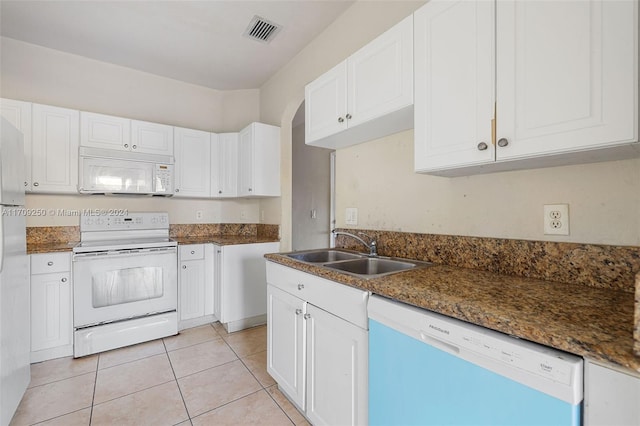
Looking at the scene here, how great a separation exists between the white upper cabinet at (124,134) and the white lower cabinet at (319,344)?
203 centimetres

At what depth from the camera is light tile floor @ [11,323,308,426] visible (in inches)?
63.4

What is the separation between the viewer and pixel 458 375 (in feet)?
2.72

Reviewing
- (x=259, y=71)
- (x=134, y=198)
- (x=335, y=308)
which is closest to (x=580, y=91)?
(x=335, y=308)

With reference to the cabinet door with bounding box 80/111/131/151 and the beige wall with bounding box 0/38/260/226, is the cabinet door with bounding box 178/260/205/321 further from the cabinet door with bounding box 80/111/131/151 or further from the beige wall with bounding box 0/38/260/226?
the cabinet door with bounding box 80/111/131/151

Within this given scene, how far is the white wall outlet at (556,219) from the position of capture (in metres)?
1.11

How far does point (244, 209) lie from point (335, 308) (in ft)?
8.29

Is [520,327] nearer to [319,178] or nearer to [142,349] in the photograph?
[142,349]

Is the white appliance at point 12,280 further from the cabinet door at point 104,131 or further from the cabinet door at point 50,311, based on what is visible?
the cabinet door at point 104,131

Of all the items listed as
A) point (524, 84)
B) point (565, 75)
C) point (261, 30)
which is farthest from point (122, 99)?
point (565, 75)

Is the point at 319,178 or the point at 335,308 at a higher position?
the point at 319,178

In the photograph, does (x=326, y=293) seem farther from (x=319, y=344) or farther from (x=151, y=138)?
(x=151, y=138)

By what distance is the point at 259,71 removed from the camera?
315 cm

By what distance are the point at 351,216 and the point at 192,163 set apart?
6.53 ft

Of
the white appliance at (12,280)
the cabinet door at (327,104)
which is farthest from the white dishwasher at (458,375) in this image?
the white appliance at (12,280)
